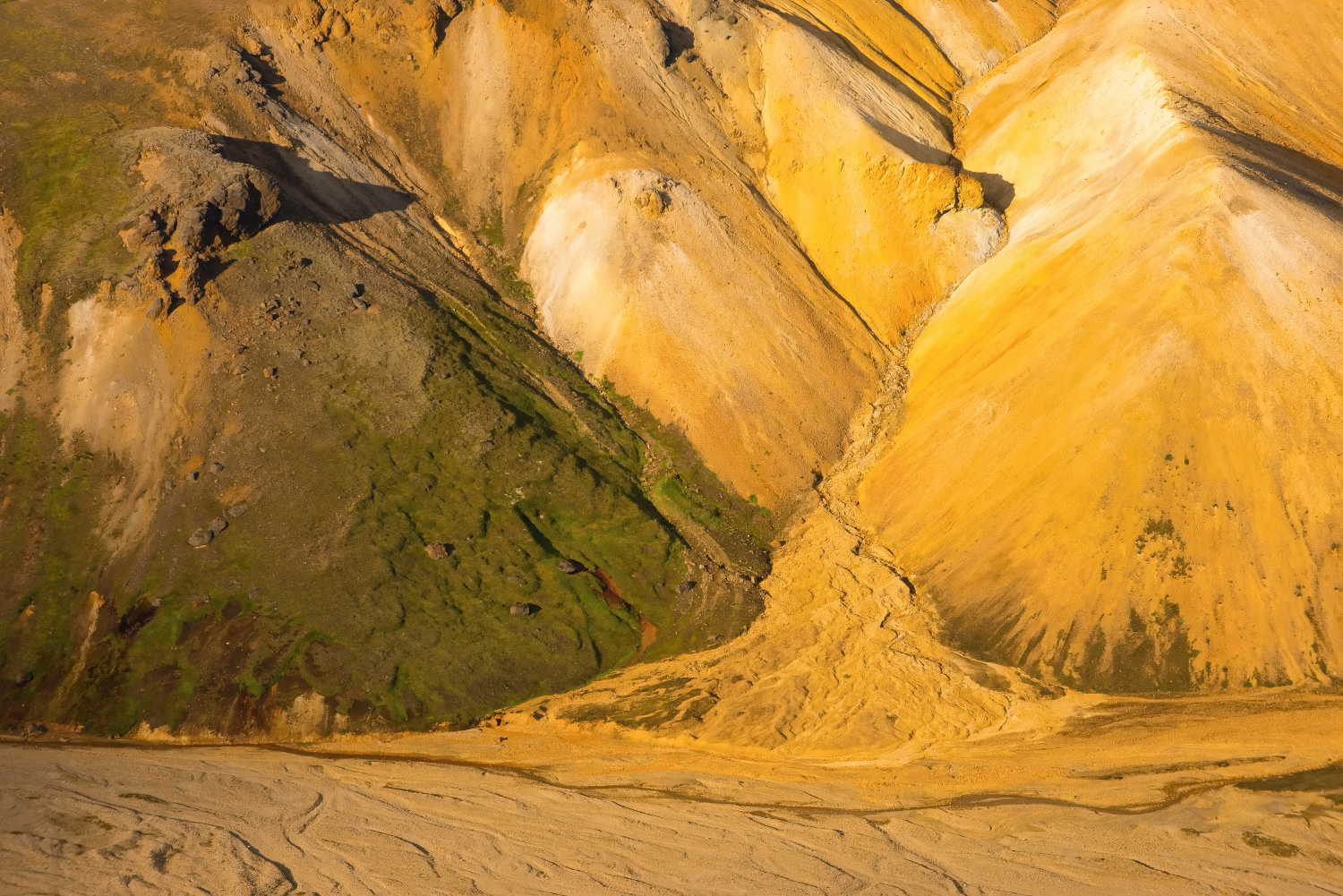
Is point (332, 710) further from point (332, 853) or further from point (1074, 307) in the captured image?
point (1074, 307)

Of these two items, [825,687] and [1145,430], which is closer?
[825,687]

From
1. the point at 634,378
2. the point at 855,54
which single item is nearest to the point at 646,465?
the point at 634,378

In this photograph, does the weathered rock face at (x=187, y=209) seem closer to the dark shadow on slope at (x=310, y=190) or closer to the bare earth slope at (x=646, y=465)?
the bare earth slope at (x=646, y=465)

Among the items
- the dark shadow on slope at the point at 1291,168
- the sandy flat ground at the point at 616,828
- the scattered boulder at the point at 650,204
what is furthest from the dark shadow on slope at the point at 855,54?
the sandy flat ground at the point at 616,828

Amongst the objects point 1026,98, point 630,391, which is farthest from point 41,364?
point 1026,98

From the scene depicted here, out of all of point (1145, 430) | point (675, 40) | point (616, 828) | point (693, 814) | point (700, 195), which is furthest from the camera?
point (675, 40)

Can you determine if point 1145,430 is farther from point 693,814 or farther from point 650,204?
point 650,204
